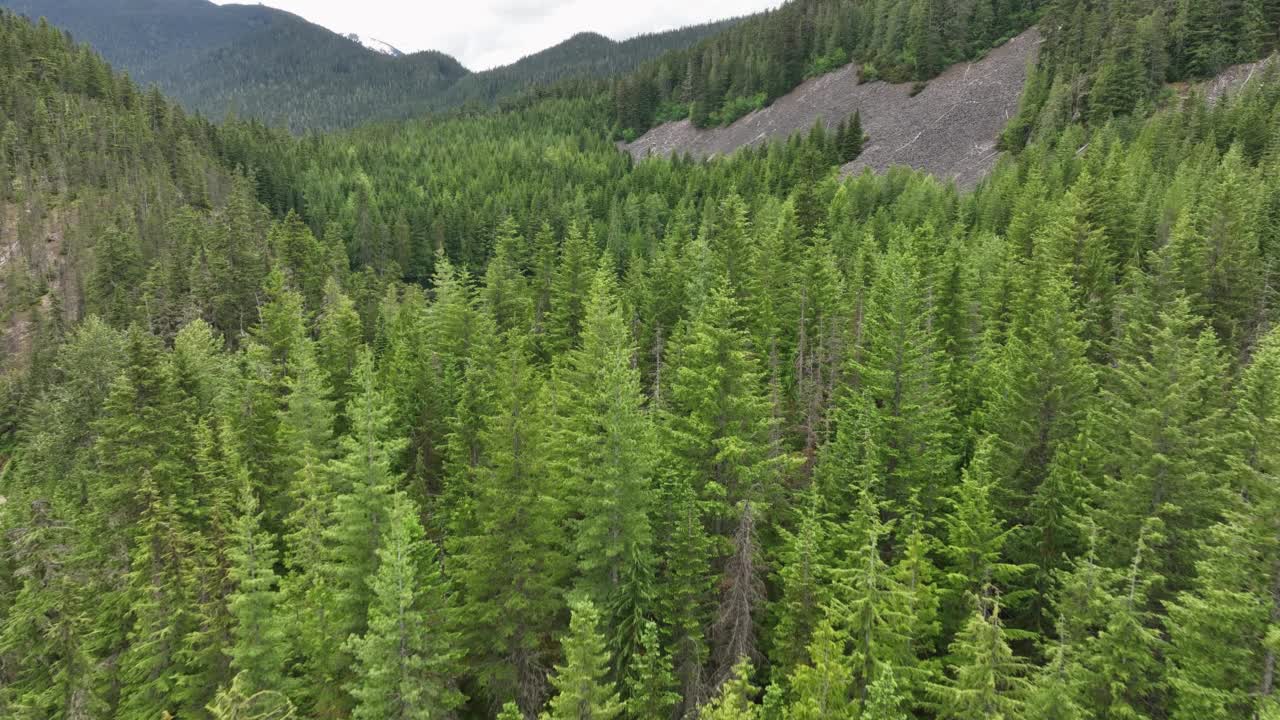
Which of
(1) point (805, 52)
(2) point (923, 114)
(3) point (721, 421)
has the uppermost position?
(1) point (805, 52)

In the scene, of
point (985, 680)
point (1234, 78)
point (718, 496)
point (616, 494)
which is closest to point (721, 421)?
point (718, 496)

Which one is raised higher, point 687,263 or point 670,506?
point 687,263

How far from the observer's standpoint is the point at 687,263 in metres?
43.9

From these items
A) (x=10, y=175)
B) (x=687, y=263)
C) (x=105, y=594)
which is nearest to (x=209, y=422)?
(x=105, y=594)

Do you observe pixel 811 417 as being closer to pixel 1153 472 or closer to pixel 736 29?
pixel 1153 472

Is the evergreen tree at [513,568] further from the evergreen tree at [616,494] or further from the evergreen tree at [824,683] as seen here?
the evergreen tree at [824,683]

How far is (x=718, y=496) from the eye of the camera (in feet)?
76.2

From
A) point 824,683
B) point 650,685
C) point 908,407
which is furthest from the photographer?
point 908,407

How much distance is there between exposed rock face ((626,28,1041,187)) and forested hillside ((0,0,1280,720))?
144 feet

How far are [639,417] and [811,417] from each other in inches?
545

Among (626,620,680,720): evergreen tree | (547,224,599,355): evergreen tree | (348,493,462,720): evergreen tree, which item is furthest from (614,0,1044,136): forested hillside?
(348,493,462,720): evergreen tree

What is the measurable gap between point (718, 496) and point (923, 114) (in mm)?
104646

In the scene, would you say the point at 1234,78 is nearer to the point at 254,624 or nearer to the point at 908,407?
Result: the point at 908,407

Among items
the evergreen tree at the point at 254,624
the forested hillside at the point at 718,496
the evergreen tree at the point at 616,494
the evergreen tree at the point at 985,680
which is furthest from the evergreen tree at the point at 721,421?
the evergreen tree at the point at 254,624
